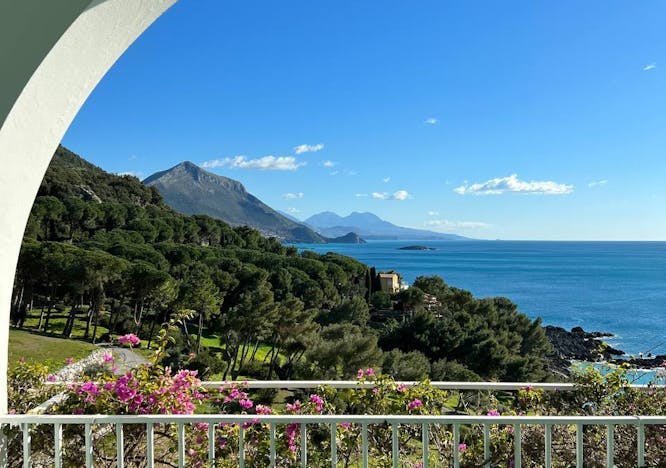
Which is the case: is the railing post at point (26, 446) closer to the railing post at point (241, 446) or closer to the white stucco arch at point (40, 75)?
the white stucco arch at point (40, 75)

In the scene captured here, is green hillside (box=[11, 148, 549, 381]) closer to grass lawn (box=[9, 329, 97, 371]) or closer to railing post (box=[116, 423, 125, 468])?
grass lawn (box=[9, 329, 97, 371])

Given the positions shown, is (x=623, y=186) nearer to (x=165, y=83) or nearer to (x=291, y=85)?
(x=291, y=85)

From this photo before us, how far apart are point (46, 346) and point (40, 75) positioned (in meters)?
16.9

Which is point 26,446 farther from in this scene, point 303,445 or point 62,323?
point 62,323

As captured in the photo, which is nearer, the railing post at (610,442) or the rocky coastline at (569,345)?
the railing post at (610,442)

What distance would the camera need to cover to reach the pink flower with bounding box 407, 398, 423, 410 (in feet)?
6.41

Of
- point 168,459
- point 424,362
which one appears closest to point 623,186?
point 424,362

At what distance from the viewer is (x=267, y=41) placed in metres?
20.2

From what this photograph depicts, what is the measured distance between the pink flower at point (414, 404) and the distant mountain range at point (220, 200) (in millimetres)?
95221

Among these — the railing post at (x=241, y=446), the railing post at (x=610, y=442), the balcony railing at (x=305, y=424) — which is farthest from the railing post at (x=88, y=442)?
the railing post at (x=610, y=442)

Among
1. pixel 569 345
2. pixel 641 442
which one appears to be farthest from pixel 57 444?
pixel 569 345

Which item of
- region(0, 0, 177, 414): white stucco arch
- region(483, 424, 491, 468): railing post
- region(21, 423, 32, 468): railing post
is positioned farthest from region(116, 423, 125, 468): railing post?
region(483, 424, 491, 468): railing post

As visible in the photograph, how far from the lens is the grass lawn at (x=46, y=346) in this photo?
14.4 metres

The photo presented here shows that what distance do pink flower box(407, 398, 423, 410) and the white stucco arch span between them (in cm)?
160
